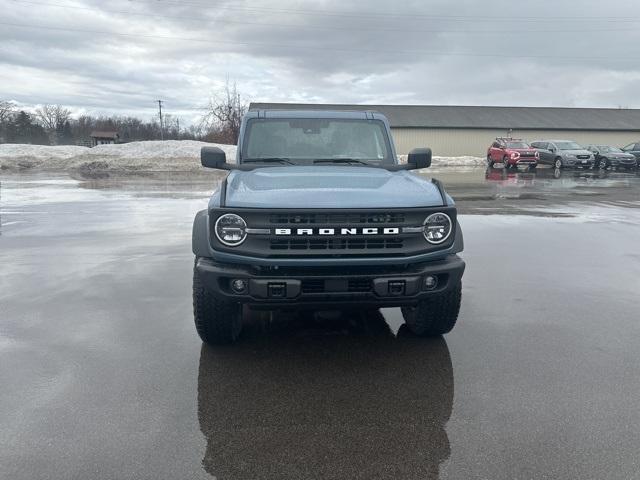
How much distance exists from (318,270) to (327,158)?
6.39ft

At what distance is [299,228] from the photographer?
3.57 m

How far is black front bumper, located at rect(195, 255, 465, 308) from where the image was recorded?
3.53 meters

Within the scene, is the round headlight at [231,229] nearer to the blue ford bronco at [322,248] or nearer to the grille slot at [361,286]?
the blue ford bronco at [322,248]

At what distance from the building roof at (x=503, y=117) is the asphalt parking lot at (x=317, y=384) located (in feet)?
149

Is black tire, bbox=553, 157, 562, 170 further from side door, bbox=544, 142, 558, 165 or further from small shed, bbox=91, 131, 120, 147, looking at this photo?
small shed, bbox=91, 131, 120, 147

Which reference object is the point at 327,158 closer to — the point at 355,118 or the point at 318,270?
the point at 355,118

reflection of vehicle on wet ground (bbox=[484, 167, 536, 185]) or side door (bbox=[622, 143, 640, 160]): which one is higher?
side door (bbox=[622, 143, 640, 160])

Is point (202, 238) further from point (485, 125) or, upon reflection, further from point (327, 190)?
point (485, 125)

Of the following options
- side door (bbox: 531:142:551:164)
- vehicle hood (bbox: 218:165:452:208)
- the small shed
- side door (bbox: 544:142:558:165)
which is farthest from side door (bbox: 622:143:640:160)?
the small shed

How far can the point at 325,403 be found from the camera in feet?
11.1

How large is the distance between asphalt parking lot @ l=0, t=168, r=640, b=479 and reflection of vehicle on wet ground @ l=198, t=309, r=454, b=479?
0.01m

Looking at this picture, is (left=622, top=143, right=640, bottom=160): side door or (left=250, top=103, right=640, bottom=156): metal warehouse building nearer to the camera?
(left=622, top=143, right=640, bottom=160): side door

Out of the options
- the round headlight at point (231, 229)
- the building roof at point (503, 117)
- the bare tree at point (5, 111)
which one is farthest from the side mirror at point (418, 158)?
the bare tree at point (5, 111)

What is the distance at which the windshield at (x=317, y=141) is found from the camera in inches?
208
